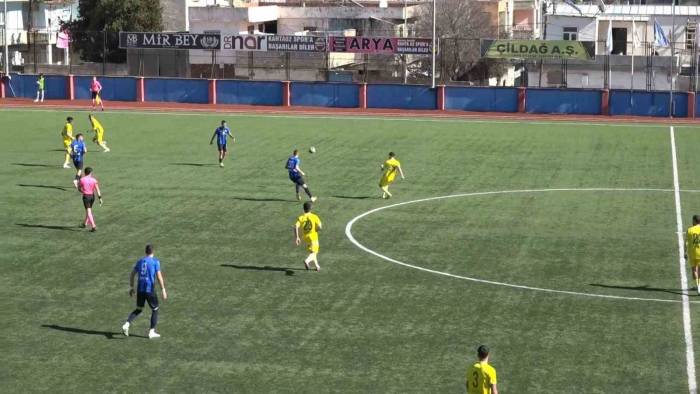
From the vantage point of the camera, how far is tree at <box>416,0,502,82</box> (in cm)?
9494

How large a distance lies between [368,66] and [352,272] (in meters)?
64.6

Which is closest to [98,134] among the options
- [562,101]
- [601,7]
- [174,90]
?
[174,90]

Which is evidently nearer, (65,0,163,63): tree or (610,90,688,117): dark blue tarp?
(610,90,688,117): dark blue tarp

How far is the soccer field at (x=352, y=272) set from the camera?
20141 mm

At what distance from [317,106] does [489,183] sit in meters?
32.4

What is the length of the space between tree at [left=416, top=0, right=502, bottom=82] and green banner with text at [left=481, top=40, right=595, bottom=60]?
37.8 feet

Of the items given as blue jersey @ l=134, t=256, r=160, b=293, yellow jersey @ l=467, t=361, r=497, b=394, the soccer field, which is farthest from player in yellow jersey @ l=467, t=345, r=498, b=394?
blue jersey @ l=134, t=256, r=160, b=293

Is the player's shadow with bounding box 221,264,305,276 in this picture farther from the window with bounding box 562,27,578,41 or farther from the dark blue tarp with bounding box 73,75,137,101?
the window with bounding box 562,27,578,41

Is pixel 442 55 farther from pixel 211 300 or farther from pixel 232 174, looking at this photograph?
pixel 211 300

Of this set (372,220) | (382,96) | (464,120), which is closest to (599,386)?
(372,220)

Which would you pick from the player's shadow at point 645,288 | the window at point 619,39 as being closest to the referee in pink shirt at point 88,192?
the player's shadow at point 645,288

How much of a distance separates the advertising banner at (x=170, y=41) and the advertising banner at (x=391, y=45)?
963 centimetres

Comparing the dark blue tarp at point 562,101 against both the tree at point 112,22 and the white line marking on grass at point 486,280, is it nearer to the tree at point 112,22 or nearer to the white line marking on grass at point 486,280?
the white line marking on grass at point 486,280

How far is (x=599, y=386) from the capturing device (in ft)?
63.3
